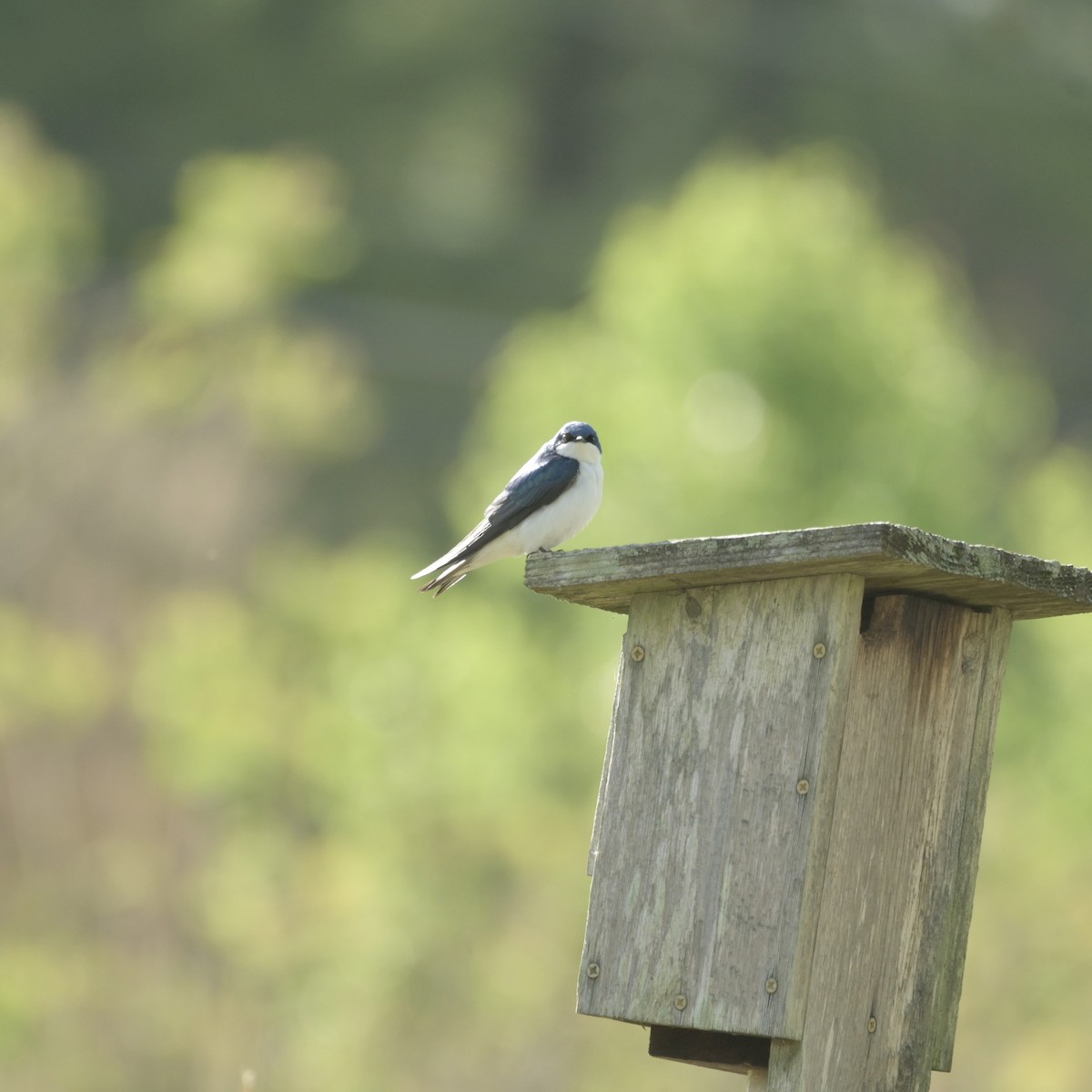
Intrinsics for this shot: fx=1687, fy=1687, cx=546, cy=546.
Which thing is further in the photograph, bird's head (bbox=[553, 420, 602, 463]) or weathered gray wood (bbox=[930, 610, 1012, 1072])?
bird's head (bbox=[553, 420, 602, 463])

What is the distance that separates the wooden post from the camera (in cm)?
267

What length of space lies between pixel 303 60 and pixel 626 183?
5.40 m

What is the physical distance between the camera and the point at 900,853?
2834 mm

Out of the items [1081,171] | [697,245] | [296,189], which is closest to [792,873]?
[697,245]

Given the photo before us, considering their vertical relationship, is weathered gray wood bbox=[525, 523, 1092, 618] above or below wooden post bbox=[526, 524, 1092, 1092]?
above

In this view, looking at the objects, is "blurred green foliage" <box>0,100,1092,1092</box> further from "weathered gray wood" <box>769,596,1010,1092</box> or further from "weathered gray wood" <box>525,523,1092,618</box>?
"weathered gray wood" <box>525,523,1092,618</box>

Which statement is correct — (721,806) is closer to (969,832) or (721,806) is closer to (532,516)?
(969,832)

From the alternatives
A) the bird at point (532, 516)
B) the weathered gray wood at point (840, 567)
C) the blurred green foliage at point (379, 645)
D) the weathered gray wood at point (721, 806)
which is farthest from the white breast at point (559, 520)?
the blurred green foliage at point (379, 645)

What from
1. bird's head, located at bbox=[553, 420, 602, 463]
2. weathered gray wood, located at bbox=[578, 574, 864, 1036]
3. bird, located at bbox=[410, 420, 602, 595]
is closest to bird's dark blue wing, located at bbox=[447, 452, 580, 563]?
bird, located at bbox=[410, 420, 602, 595]

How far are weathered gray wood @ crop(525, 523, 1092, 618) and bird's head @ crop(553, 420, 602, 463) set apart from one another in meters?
1.22

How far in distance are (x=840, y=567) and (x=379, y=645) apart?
12279 mm

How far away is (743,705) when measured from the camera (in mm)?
2803

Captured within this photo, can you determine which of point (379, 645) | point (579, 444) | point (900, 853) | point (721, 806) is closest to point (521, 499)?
point (579, 444)

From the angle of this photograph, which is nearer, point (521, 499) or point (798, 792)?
point (798, 792)
